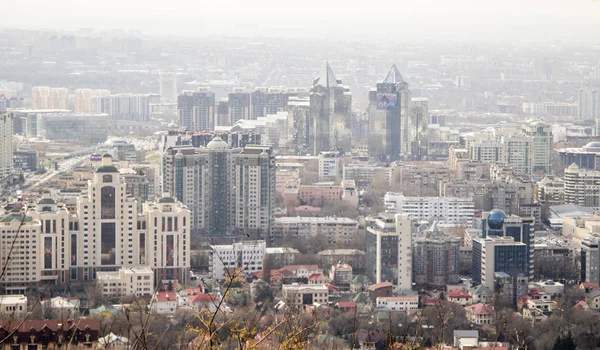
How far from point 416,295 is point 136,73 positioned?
57.8 ft

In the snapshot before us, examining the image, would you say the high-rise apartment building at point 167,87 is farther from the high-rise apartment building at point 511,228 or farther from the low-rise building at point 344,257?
the high-rise apartment building at point 511,228

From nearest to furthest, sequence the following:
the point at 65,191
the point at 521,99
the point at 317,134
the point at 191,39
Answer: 1. the point at 65,191
2. the point at 317,134
3. the point at 521,99
4. the point at 191,39

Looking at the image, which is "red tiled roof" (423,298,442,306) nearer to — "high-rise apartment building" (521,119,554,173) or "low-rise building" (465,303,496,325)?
"low-rise building" (465,303,496,325)

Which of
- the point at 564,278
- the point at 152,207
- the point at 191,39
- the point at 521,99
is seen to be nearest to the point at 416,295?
the point at 564,278

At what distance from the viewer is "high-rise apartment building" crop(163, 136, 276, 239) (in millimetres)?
12492

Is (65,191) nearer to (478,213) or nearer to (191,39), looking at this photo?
(478,213)

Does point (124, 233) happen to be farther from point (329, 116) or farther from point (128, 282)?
point (329, 116)

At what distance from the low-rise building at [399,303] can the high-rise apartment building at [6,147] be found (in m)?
6.73

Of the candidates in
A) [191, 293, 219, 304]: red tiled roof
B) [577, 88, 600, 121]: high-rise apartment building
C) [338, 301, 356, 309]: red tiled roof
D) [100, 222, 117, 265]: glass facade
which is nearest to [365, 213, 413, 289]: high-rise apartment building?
[338, 301, 356, 309]: red tiled roof

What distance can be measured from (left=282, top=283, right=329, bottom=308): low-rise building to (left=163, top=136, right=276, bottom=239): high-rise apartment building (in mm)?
2596

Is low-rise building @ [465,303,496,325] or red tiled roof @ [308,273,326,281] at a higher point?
red tiled roof @ [308,273,326,281]

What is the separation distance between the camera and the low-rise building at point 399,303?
30.5 ft

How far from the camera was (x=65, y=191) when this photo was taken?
12.5 m

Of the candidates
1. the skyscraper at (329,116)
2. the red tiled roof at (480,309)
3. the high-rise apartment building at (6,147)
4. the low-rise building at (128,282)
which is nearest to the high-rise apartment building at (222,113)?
the skyscraper at (329,116)
